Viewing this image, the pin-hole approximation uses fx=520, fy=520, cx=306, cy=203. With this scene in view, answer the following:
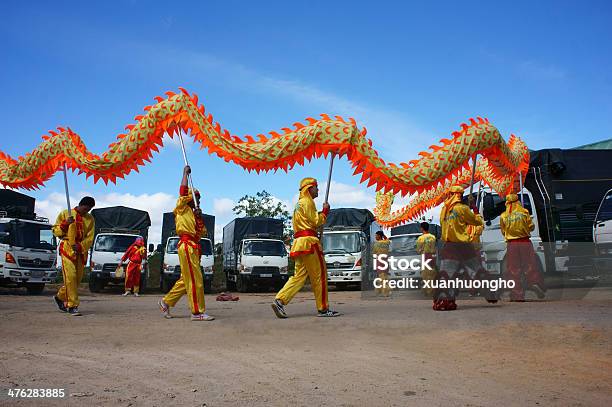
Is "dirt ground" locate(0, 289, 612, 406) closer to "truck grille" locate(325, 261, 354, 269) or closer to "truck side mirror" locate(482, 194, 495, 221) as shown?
"truck side mirror" locate(482, 194, 495, 221)

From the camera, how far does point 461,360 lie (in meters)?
5.35

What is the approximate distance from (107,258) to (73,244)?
9608 mm

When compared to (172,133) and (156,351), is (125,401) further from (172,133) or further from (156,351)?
(172,133)

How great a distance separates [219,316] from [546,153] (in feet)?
30.1

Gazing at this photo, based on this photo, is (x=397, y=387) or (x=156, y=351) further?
(x=156, y=351)

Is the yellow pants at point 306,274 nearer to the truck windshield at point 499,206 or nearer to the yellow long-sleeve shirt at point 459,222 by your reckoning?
the yellow long-sleeve shirt at point 459,222

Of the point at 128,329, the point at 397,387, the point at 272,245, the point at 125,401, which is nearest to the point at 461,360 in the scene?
the point at 397,387

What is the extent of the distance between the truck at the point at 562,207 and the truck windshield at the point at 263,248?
28.2 ft

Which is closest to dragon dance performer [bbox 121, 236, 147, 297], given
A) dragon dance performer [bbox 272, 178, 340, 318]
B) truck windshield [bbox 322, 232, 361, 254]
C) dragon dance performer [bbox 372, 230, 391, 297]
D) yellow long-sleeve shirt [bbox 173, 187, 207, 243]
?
truck windshield [bbox 322, 232, 361, 254]

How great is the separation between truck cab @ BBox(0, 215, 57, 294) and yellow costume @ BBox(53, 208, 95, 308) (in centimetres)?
693

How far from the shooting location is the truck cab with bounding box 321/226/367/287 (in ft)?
61.7

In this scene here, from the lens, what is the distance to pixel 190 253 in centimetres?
859

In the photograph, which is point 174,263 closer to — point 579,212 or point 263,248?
point 263,248

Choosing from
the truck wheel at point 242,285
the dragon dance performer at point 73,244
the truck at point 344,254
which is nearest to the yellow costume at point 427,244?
the truck at point 344,254
